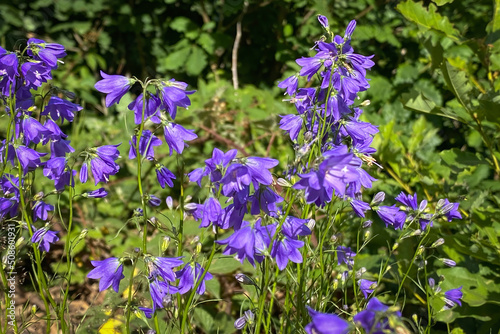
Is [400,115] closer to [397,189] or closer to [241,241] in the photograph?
[397,189]

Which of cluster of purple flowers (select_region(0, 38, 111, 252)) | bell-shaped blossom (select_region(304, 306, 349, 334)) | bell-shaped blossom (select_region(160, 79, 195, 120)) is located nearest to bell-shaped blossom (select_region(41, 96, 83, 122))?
cluster of purple flowers (select_region(0, 38, 111, 252))

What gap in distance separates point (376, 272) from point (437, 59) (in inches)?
39.0

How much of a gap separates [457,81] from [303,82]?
1.90m

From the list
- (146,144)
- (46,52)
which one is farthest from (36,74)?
(146,144)

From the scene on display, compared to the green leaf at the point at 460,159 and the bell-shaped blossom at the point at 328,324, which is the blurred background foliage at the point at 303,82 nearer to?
the green leaf at the point at 460,159

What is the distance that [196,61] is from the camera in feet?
14.3

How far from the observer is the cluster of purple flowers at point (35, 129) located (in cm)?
144

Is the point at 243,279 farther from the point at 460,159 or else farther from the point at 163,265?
the point at 460,159

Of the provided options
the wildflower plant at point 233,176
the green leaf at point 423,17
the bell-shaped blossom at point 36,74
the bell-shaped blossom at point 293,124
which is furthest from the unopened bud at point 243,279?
the green leaf at point 423,17

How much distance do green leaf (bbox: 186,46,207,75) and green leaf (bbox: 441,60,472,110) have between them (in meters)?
2.58

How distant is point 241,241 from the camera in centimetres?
120

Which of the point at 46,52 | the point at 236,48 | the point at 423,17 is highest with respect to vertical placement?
the point at 423,17

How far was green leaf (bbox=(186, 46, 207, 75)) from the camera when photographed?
430 centimetres

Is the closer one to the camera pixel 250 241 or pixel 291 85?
pixel 250 241
